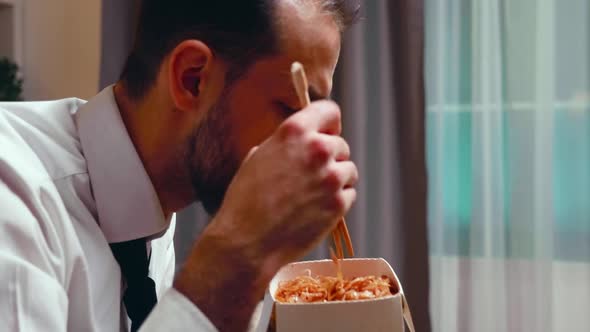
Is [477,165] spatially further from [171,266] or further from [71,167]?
[71,167]

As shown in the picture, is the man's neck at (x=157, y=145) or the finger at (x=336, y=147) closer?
the finger at (x=336, y=147)

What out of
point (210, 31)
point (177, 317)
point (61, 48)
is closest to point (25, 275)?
point (177, 317)

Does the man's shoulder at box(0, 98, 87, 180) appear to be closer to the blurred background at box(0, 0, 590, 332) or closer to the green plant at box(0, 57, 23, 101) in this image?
the blurred background at box(0, 0, 590, 332)

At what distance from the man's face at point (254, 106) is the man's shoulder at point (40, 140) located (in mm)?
160

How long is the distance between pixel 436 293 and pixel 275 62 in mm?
1271

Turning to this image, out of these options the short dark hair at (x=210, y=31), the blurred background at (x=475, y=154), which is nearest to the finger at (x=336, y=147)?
the short dark hair at (x=210, y=31)

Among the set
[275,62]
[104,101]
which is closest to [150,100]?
[104,101]

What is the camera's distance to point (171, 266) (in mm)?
1182

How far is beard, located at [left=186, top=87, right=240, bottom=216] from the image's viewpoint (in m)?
0.82

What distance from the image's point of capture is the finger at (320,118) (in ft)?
1.93

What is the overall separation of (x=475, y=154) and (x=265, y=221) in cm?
139

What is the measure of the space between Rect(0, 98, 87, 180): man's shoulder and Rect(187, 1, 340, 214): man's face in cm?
16

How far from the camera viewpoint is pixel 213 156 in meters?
0.84

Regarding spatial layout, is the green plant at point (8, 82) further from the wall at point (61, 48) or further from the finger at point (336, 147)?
the finger at point (336, 147)
